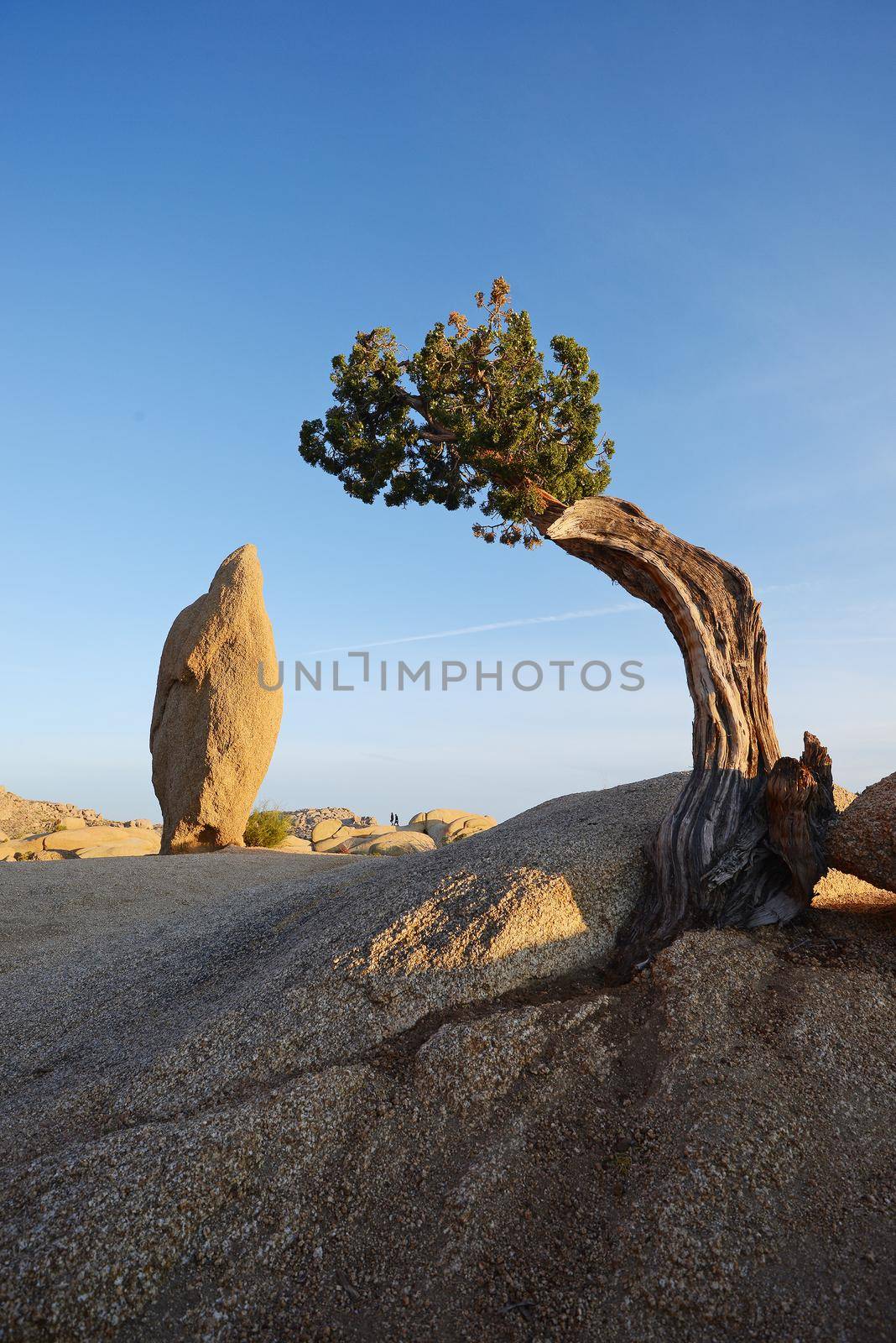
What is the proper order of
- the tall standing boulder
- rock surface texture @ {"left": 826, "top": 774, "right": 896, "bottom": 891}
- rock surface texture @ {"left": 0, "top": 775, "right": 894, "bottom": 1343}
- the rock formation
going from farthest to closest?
the rock formation < the tall standing boulder < rock surface texture @ {"left": 826, "top": 774, "right": 896, "bottom": 891} < rock surface texture @ {"left": 0, "top": 775, "right": 894, "bottom": 1343}

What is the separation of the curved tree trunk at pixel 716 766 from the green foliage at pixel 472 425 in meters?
0.51

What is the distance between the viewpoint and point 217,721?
1639 cm

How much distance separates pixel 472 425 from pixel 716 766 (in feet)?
14.1

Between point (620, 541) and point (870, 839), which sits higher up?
point (620, 541)

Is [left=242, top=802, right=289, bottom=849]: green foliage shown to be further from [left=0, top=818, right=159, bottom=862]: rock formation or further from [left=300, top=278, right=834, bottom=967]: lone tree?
[left=300, top=278, right=834, bottom=967]: lone tree

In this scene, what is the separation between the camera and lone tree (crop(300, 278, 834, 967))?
6.80 meters

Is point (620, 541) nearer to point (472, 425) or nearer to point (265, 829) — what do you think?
point (472, 425)

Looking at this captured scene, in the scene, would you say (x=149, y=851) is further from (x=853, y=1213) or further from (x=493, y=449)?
(x=853, y=1213)

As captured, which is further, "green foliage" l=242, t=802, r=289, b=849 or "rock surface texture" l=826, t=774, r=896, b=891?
"green foliage" l=242, t=802, r=289, b=849

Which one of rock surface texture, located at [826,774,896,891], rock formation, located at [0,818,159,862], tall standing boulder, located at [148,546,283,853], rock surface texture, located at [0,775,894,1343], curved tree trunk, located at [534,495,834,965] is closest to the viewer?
rock surface texture, located at [0,775,894,1343]

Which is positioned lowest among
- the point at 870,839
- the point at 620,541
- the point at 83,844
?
the point at 83,844

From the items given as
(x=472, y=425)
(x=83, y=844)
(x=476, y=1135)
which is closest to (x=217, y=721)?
(x=83, y=844)

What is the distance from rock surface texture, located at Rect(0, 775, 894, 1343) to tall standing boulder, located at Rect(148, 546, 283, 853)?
29.7 ft

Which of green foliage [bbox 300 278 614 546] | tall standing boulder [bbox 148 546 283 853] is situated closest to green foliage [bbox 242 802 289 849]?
tall standing boulder [bbox 148 546 283 853]
